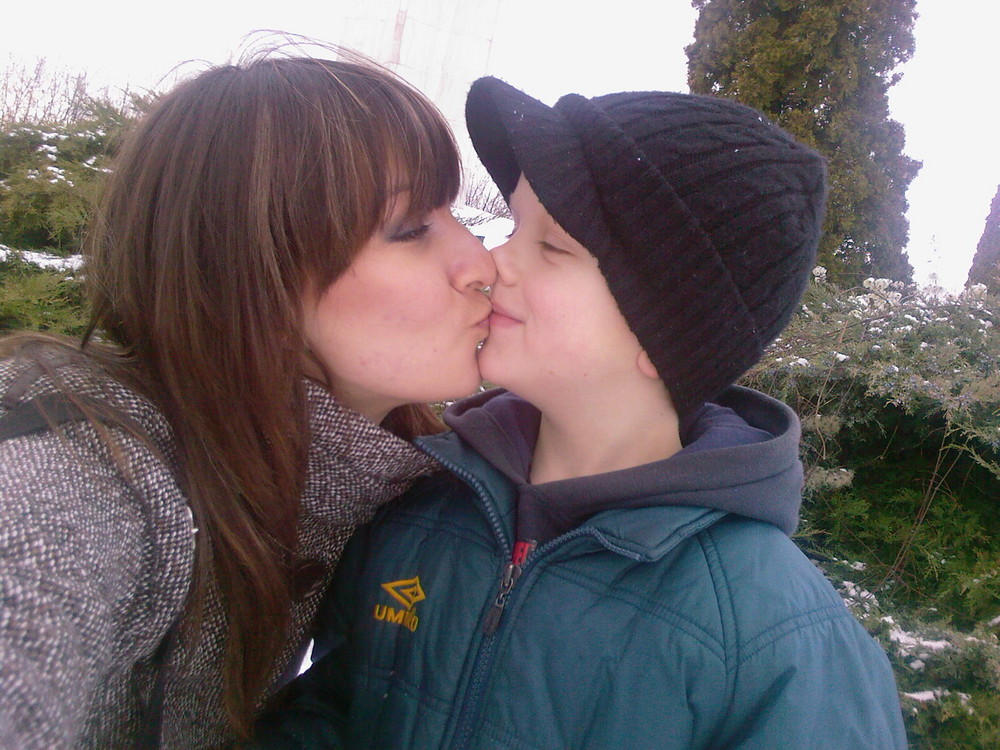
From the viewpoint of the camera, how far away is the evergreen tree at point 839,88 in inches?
245

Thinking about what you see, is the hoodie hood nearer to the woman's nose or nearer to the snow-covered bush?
the woman's nose

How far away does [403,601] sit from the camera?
1.66m

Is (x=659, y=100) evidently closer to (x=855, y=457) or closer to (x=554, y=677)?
(x=554, y=677)

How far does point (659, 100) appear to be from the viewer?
1563mm

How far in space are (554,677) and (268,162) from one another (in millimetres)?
1190

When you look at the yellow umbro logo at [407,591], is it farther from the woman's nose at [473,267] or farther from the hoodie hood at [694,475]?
the woman's nose at [473,267]

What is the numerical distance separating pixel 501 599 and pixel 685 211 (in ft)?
2.87

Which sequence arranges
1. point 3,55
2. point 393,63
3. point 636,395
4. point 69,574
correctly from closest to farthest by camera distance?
point 69,574 < point 636,395 < point 3,55 < point 393,63

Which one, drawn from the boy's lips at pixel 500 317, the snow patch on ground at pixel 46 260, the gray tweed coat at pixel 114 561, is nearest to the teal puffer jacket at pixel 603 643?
the gray tweed coat at pixel 114 561

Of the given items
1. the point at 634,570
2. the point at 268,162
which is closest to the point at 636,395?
the point at 634,570

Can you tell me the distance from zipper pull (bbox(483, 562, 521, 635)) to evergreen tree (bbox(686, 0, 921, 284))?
6.05 m

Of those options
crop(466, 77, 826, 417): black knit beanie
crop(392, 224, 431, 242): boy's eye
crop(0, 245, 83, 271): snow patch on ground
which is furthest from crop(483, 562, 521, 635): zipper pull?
crop(0, 245, 83, 271): snow patch on ground

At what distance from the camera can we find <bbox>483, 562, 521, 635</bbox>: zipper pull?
1.46 meters

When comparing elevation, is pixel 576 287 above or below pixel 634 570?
above
